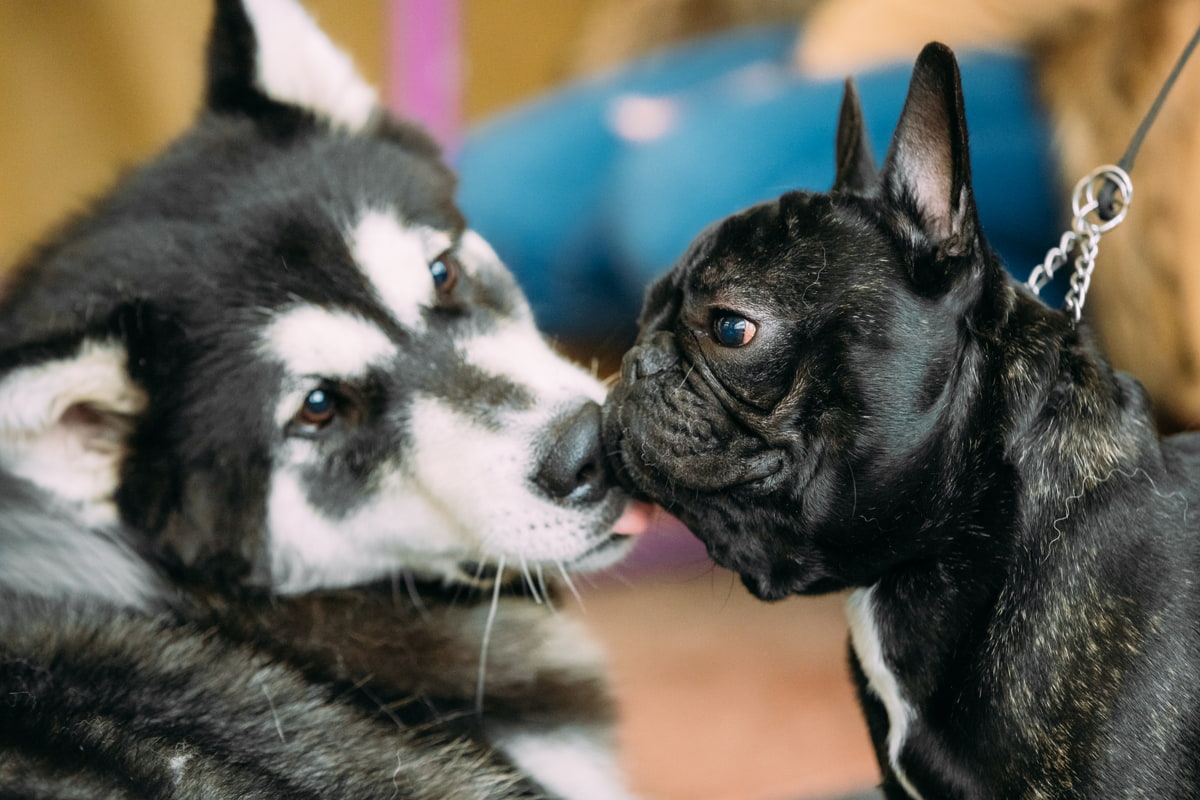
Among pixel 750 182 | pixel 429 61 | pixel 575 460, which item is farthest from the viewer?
pixel 429 61

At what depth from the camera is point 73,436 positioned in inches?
47.5

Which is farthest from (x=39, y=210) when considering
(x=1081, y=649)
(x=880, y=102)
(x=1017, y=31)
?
(x=1081, y=649)

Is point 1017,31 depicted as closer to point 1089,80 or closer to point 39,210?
point 1089,80

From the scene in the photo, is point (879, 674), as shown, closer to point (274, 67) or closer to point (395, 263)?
point (395, 263)

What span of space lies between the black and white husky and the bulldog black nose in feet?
0.41

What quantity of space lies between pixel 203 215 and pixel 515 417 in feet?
1.57

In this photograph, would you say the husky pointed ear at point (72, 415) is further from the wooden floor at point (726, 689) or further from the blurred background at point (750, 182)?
the wooden floor at point (726, 689)

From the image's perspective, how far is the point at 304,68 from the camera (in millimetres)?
1489

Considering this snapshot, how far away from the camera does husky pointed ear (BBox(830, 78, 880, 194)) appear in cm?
107

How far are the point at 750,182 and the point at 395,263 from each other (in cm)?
99

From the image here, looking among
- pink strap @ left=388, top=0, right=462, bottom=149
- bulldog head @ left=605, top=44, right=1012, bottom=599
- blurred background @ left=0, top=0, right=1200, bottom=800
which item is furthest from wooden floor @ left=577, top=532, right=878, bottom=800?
pink strap @ left=388, top=0, right=462, bottom=149

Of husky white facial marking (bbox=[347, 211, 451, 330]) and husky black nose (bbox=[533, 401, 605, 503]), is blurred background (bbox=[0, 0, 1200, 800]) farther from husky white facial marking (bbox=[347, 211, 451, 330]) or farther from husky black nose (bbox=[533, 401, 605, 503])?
husky white facial marking (bbox=[347, 211, 451, 330])

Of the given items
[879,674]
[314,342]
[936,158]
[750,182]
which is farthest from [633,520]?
[750,182]

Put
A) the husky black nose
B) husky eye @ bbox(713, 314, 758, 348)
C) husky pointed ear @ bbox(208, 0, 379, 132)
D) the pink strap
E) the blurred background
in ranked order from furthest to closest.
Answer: the pink strap → the blurred background → husky pointed ear @ bbox(208, 0, 379, 132) → the husky black nose → husky eye @ bbox(713, 314, 758, 348)
